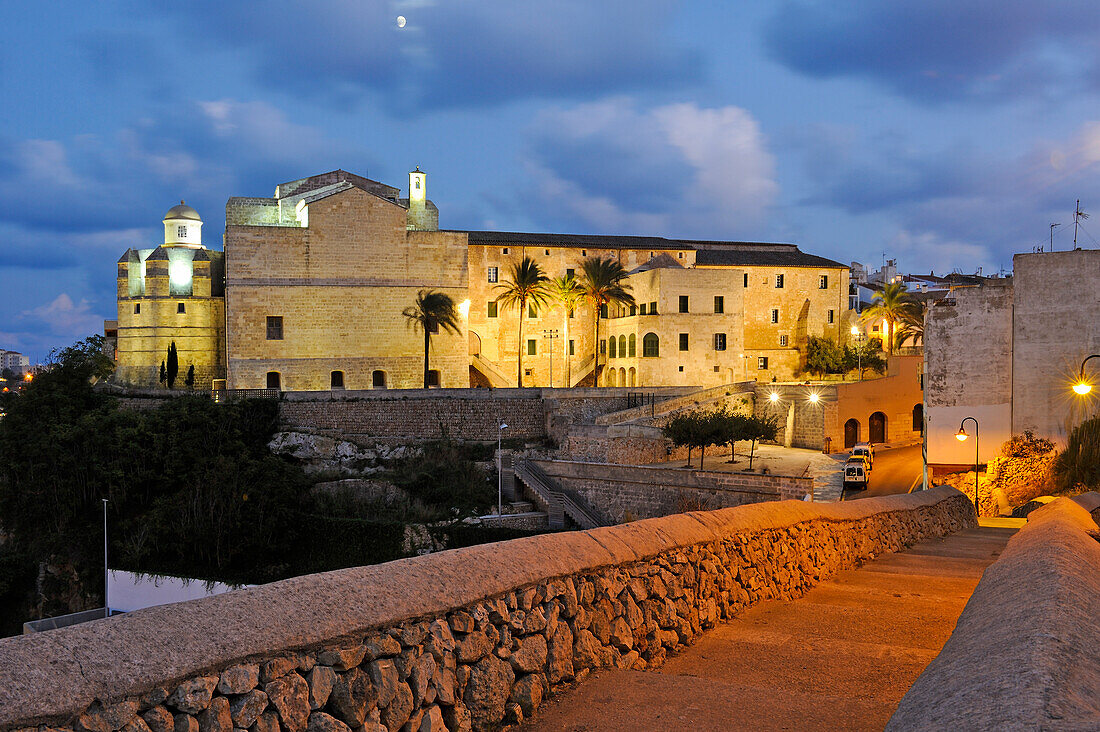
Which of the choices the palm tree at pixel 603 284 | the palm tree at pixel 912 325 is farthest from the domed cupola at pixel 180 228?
the palm tree at pixel 912 325

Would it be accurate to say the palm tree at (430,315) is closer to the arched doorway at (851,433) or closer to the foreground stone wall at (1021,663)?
the arched doorway at (851,433)

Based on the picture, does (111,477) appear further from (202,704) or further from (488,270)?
(202,704)

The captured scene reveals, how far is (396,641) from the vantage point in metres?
3.27

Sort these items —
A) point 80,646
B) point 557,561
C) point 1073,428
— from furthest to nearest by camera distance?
point 1073,428 < point 557,561 < point 80,646

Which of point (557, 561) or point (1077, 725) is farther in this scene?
point (557, 561)

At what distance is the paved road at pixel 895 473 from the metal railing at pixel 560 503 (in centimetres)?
799

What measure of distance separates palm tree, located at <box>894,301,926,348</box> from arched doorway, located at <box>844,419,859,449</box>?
10.2m

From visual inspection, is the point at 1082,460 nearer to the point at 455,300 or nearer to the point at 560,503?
the point at 560,503

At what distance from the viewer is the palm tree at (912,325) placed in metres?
42.9

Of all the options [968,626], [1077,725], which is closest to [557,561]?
[968,626]

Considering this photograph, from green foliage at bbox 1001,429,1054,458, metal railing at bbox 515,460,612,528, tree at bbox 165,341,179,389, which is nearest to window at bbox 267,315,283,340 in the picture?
tree at bbox 165,341,179,389

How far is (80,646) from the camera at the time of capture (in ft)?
8.20

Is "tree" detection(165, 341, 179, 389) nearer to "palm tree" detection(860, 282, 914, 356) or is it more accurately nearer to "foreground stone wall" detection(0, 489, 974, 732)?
"palm tree" detection(860, 282, 914, 356)

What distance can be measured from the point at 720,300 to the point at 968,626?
133 ft
